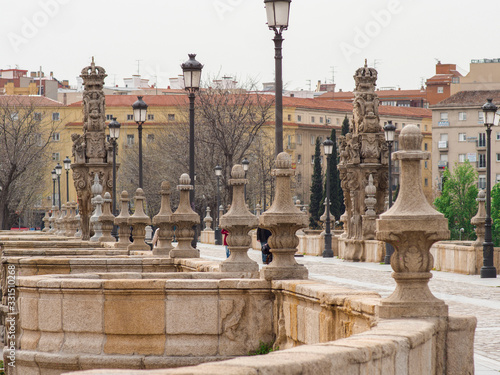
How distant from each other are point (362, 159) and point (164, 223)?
60.5 ft

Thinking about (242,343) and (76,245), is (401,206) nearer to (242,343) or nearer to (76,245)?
(242,343)

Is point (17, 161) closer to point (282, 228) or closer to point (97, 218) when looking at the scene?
point (97, 218)

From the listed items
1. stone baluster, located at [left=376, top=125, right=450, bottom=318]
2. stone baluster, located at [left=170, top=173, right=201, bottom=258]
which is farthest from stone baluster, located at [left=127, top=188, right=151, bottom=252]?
stone baluster, located at [left=376, top=125, right=450, bottom=318]

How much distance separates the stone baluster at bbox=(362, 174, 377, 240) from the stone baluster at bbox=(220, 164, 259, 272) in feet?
70.8

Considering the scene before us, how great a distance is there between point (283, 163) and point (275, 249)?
0.93m

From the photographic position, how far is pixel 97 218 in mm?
28078

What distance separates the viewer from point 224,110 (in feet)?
208

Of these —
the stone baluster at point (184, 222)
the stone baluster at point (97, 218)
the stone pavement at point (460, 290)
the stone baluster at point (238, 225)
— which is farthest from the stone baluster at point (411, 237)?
the stone baluster at point (97, 218)

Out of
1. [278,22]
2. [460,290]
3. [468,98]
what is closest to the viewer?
[278,22]

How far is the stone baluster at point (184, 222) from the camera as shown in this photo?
1572cm

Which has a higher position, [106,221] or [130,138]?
[130,138]

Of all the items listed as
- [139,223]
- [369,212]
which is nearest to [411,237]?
[139,223]

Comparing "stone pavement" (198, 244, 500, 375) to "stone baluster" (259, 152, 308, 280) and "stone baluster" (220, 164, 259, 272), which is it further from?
"stone baluster" (220, 164, 259, 272)

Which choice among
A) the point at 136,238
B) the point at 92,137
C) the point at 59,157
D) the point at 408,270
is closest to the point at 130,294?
the point at 408,270
